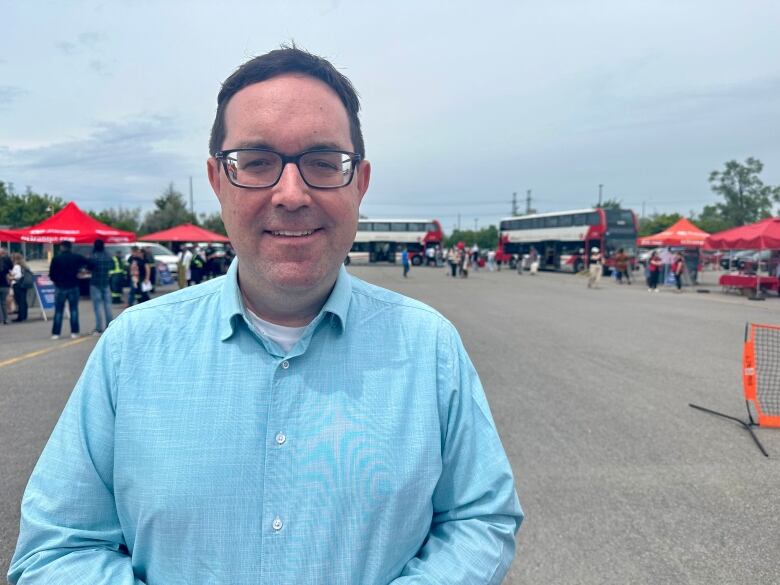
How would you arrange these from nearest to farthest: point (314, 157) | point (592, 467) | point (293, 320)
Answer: point (314, 157) < point (293, 320) < point (592, 467)

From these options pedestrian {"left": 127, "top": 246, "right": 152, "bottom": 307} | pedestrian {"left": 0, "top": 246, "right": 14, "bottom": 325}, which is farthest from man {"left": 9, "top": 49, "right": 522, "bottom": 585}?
pedestrian {"left": 0, "top": 246, "right": 14, "bottom": 325}

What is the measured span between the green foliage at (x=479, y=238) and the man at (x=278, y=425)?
95.6 m

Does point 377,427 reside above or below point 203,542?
above

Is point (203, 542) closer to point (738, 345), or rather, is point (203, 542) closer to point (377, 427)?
point (377, 427)

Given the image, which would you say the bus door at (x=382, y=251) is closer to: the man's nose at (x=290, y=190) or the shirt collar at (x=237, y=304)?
the shirt collar at (x=237, y=304)

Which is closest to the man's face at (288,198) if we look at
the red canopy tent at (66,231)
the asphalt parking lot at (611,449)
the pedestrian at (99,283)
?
the asphalt parking lot at (611,449)

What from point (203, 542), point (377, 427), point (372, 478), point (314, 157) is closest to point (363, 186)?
point (314, 157)

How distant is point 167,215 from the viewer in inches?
2293

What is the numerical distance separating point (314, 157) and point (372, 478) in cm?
80

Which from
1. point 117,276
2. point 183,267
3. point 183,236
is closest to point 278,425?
point 117,276

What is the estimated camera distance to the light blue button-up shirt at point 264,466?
→ 1.34 metres

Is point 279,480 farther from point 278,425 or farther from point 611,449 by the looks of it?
point 611,449

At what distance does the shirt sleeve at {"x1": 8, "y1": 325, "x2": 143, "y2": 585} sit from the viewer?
4.31ft

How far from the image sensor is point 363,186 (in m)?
1.69
